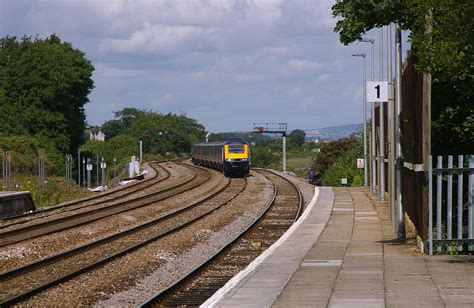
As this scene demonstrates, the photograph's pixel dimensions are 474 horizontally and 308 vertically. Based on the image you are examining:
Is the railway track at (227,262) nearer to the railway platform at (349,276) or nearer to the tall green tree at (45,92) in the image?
the railway platform at (349,276)

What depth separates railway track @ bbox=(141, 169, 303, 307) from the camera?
1413 cm

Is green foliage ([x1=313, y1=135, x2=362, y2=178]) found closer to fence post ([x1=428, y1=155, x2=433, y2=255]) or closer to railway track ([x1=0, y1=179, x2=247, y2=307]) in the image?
railway track ([x1=0, y1=179, x2=247, y2=307])

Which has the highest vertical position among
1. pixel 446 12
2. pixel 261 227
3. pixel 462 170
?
pixel 446 12

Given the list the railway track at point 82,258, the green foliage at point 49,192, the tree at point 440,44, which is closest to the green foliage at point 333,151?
the green foliage at point 49,192

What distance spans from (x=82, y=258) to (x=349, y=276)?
24.3 ft

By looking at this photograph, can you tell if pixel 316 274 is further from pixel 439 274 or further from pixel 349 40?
pixel 349 40

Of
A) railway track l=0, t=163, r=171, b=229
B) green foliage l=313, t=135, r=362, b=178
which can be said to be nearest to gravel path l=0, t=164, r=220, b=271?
railway track l=0, t=163, r=171, b=229

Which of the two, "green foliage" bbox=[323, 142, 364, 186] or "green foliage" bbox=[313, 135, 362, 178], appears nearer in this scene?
"green foliage" bbox=[323, 142, 364, 186]

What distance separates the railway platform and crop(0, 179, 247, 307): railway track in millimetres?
3162

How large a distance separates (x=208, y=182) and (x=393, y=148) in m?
35.9

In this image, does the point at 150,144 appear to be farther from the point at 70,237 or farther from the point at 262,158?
the point at 70,237

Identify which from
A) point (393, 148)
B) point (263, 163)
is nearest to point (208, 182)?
point (393, 148)

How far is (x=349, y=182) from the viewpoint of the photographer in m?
61.3

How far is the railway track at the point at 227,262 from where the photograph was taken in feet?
46.4
